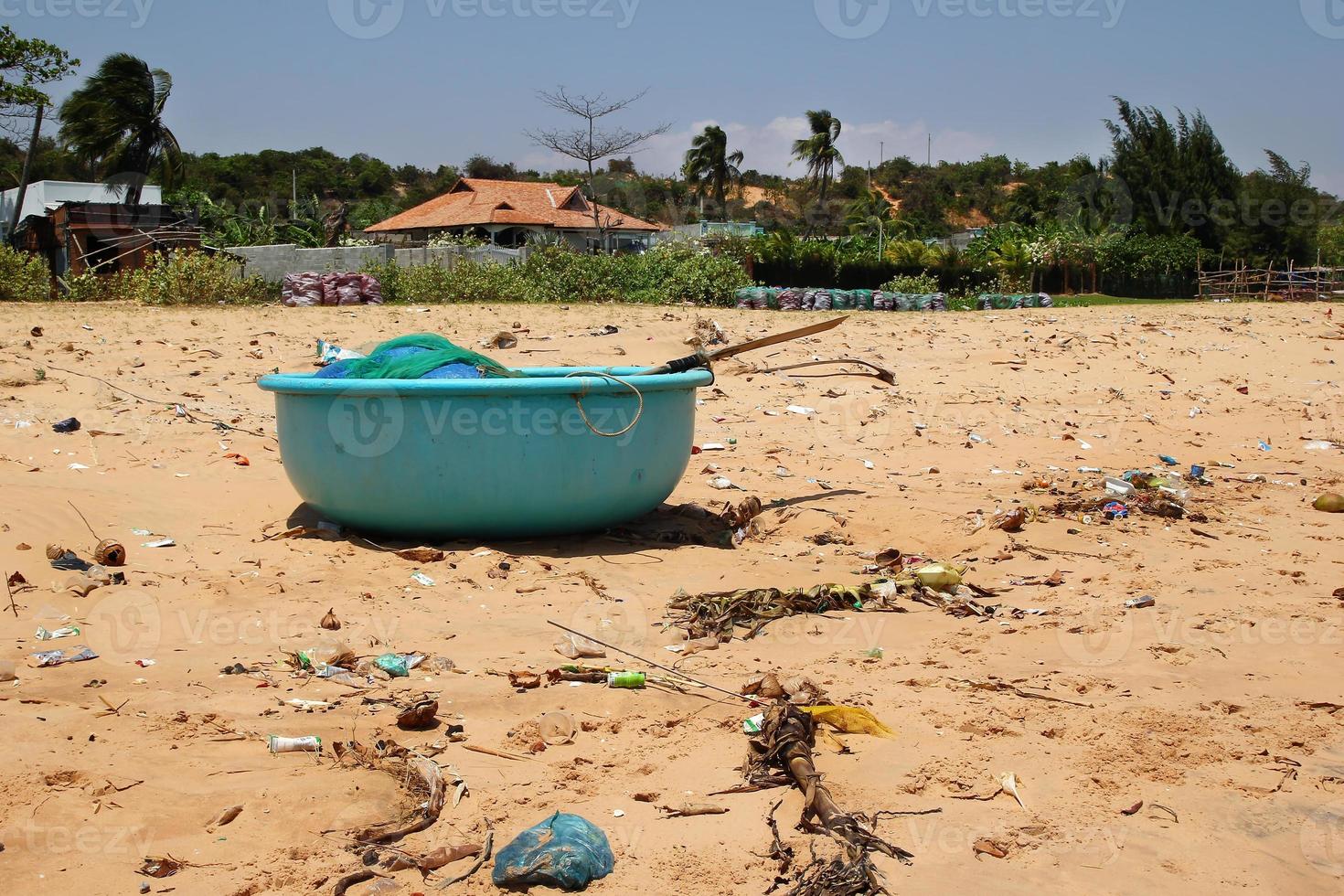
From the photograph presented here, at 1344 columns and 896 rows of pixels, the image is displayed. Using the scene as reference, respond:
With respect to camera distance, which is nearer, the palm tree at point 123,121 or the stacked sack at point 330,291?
the stacked sack at point 330,291

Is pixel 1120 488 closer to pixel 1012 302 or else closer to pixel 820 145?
pixel 1012 302

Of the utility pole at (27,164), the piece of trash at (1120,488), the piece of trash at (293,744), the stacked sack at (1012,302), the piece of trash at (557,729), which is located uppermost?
the utility pole at (27,164)

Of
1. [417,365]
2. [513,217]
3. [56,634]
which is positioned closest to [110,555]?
[56,634]

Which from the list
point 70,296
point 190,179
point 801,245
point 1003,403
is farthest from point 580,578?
point 190,179

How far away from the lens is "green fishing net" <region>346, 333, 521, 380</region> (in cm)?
489

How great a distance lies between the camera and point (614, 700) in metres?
3.33

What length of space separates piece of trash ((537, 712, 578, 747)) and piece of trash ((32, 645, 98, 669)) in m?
1.53

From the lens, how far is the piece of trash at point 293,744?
291 centimetres

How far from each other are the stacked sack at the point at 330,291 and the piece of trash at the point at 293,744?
37.3 ft

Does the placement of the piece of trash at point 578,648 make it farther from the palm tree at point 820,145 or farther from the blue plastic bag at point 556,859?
the palm tree at point 820,145

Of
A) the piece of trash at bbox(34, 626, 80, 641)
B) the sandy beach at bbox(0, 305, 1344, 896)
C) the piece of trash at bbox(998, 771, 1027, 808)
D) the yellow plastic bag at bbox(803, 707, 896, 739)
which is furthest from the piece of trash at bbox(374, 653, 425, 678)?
the piece of trash at bbox(998, 771, 1027, 808)

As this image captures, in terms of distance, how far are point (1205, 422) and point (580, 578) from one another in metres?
5.89

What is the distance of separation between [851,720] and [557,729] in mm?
821

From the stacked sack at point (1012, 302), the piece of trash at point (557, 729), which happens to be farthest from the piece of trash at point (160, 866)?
the stacked sack at point (1012, 302)
